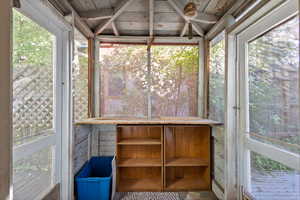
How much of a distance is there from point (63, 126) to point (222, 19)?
204 centimetres

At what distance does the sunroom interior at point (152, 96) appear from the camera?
4.12ft

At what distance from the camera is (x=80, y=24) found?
2178mm

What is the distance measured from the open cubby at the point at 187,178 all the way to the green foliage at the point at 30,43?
6.75 ft

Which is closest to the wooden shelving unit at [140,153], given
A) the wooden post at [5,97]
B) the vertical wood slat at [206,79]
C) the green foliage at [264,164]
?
the vertical wood slat at [206,79]

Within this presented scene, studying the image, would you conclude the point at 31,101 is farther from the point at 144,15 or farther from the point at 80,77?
the point at 144,15

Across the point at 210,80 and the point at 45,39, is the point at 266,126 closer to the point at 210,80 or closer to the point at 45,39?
the point at 210,80

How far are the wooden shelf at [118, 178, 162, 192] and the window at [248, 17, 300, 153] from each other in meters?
1.43

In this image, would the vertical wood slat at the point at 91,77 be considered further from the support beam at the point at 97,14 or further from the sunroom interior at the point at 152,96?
the support beam at the point at 97,14

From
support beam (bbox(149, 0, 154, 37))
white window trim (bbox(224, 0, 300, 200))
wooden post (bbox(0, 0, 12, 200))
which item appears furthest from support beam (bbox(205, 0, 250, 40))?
wooden post (bbox(0, 0, 12, 200))

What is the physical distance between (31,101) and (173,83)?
1831 mm

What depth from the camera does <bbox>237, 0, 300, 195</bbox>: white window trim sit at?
49.1 inches

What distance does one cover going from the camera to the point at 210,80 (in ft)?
8.32

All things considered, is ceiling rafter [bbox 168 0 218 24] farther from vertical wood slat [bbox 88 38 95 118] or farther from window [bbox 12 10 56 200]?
window [bbox 12 10 56 200]

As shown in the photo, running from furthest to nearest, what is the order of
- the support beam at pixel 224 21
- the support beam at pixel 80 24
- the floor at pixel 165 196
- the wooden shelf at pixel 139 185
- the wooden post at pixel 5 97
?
the wooden shelf at pixel 139 185
the floor at pixel 165 196
the support beam at pixel 80 24
the support beam at pixel 224 21
the wooden post at pixel 5 97
